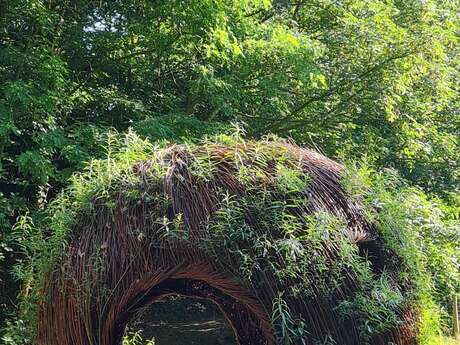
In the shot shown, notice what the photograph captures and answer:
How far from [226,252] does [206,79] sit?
3862mm

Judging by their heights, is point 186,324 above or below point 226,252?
below

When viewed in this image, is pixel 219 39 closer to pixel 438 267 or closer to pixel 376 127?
pixel 438 267

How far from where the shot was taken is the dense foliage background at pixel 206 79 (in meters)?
5.69

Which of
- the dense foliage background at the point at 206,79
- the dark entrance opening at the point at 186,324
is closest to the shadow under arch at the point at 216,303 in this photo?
the dense foliage background at the point at 206,79

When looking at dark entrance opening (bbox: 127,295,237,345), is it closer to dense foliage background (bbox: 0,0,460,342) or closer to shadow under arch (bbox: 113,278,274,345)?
dense foliage background (bbox: 0,0,460,342)

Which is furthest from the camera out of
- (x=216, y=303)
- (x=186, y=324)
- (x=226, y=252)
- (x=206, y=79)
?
(x=186, y=324)

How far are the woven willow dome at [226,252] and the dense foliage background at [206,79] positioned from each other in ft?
7.38

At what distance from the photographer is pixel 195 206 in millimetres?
2572

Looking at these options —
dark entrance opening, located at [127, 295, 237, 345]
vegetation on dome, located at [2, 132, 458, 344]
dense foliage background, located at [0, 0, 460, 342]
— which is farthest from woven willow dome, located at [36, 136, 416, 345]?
dark entrance opening, located at [127, 295, 237, 345]

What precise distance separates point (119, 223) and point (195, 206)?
1.24ft

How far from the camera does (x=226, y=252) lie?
8.17 feet

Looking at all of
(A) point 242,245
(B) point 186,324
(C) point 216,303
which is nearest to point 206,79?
(C) point 216,303

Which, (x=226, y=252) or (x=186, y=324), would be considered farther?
(x=186, y=324)

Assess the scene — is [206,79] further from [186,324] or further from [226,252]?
[186,324]
